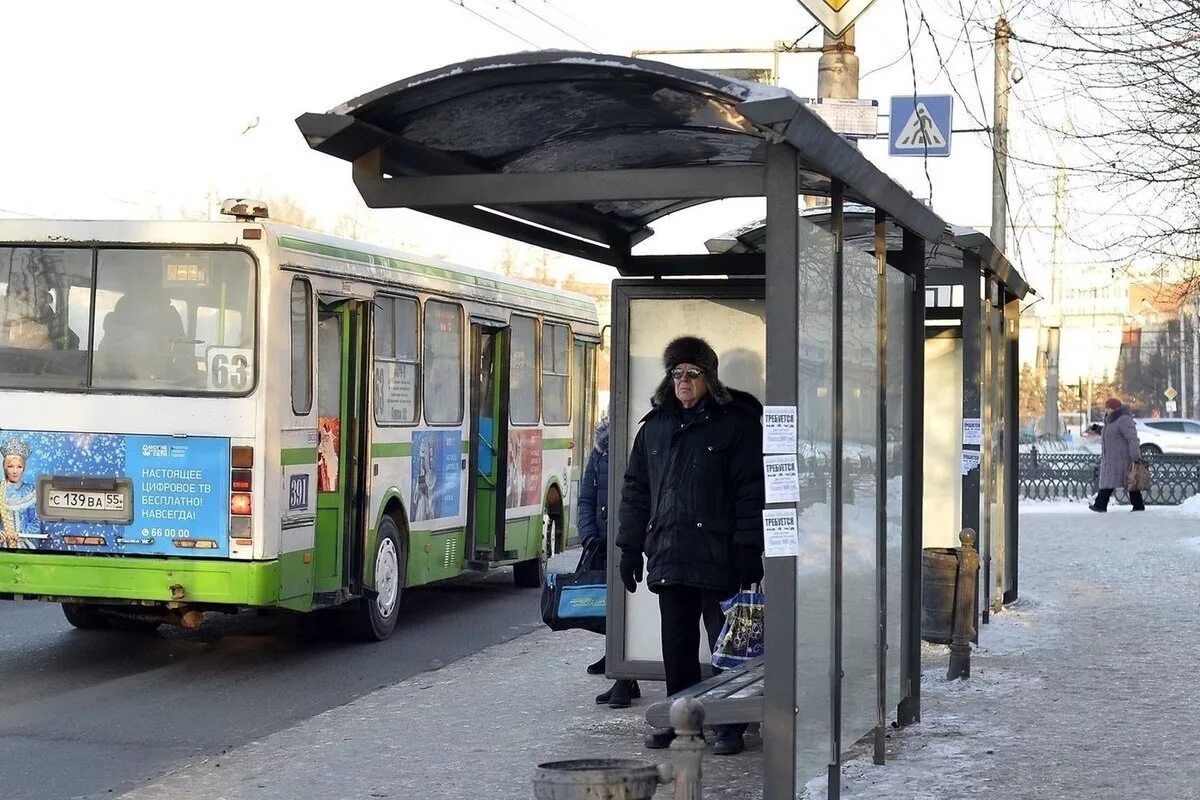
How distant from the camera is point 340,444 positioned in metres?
11.7

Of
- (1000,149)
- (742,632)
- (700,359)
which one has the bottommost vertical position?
(742,632)

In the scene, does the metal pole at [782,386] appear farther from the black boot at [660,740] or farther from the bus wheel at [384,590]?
the bus wheel at [384,590]

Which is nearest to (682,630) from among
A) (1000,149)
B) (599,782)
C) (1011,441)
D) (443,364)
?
(599,782)

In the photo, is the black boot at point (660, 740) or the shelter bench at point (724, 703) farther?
the black boot at point (660, 740)

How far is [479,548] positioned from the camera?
49.4 ft

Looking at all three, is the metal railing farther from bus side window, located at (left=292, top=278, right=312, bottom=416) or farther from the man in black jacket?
the man in black jacket

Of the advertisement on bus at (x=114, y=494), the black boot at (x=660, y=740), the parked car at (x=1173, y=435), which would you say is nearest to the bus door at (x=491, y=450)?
the advertisement on bus at (x=114, y=494)

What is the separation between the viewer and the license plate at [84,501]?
34.7 feet

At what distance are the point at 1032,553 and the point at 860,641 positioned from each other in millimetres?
14031

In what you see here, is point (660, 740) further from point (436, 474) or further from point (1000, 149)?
point (1000, 149)

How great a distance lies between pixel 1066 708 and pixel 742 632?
8.18 ft

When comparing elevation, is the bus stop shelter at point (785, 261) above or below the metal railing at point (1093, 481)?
above

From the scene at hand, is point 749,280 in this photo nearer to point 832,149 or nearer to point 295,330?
point 832,149

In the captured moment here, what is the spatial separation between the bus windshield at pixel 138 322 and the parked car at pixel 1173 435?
4455cm
